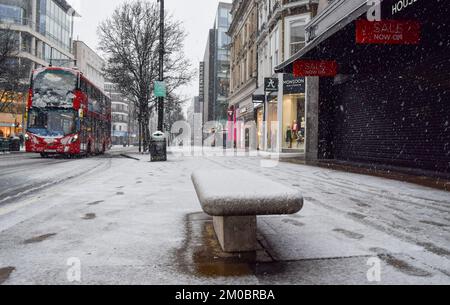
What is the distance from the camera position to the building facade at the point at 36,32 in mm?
48156

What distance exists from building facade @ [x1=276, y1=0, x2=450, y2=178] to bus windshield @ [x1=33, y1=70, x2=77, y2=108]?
32.8 feet

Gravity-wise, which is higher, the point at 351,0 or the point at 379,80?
the point at 351,0

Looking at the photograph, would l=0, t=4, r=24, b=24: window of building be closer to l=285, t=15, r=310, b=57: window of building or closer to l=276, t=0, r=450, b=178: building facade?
l=285, t=15, r=310, b=57: window of building

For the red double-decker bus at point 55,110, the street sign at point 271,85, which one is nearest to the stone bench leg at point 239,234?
the red double-decker bus at point 55,110

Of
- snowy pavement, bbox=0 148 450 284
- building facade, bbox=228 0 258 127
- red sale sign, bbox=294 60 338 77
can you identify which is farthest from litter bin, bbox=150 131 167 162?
building facade, bbox=228 0 258 127

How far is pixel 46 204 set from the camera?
5367 millimetres

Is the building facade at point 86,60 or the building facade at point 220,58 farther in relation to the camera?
the building facade at point 220,58

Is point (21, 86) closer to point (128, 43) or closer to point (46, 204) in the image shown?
point (128, 43)

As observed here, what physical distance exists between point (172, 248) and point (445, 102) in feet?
26.9

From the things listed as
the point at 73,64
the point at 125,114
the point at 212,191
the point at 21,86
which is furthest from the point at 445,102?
the point at 125,114

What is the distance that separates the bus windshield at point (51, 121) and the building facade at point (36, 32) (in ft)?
86.2

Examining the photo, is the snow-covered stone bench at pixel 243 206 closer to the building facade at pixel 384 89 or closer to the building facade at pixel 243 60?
the building facade at pixel 384 89

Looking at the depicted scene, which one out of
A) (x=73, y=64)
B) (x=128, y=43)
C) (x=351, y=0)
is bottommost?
(x=351, y=0)

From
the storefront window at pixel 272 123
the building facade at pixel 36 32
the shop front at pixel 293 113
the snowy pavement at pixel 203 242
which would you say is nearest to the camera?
the snowy pavement at pixel 203 242
